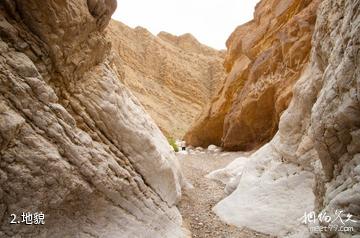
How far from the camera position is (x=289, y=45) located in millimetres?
14781

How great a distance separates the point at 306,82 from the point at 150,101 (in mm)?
29629

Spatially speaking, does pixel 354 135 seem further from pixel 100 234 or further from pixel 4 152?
pixel 4 152

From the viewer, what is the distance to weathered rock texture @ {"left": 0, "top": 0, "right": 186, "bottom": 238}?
425 cm

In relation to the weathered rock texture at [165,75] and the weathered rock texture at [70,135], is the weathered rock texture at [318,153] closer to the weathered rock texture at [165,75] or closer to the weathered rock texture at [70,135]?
the weathered rock texture at [70,135]

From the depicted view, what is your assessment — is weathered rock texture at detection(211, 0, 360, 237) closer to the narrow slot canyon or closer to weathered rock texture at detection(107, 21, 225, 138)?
the narrow slot canyon

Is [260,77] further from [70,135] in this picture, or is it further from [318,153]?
[70,135]

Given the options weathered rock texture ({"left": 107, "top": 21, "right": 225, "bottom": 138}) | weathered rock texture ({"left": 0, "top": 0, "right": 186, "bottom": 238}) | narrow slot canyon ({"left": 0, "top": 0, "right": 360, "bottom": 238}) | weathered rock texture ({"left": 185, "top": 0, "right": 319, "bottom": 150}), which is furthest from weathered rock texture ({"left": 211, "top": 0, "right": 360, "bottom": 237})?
weathered rock texture ({"left": 107, "top": 21, "right": 225, "bottom": 138})

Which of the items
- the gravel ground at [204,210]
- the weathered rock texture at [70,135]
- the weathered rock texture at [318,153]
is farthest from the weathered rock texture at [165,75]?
the weathered rock texture at [70,135]

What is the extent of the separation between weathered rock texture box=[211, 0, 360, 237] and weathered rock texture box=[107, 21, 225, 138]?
26468 millimetres

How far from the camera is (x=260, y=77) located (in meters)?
17.4

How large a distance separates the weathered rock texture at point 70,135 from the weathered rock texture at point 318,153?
6.76 feet

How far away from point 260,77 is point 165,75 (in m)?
27.3

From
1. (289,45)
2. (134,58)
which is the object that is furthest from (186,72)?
(289,45)

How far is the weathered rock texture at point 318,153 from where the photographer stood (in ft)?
13.2
